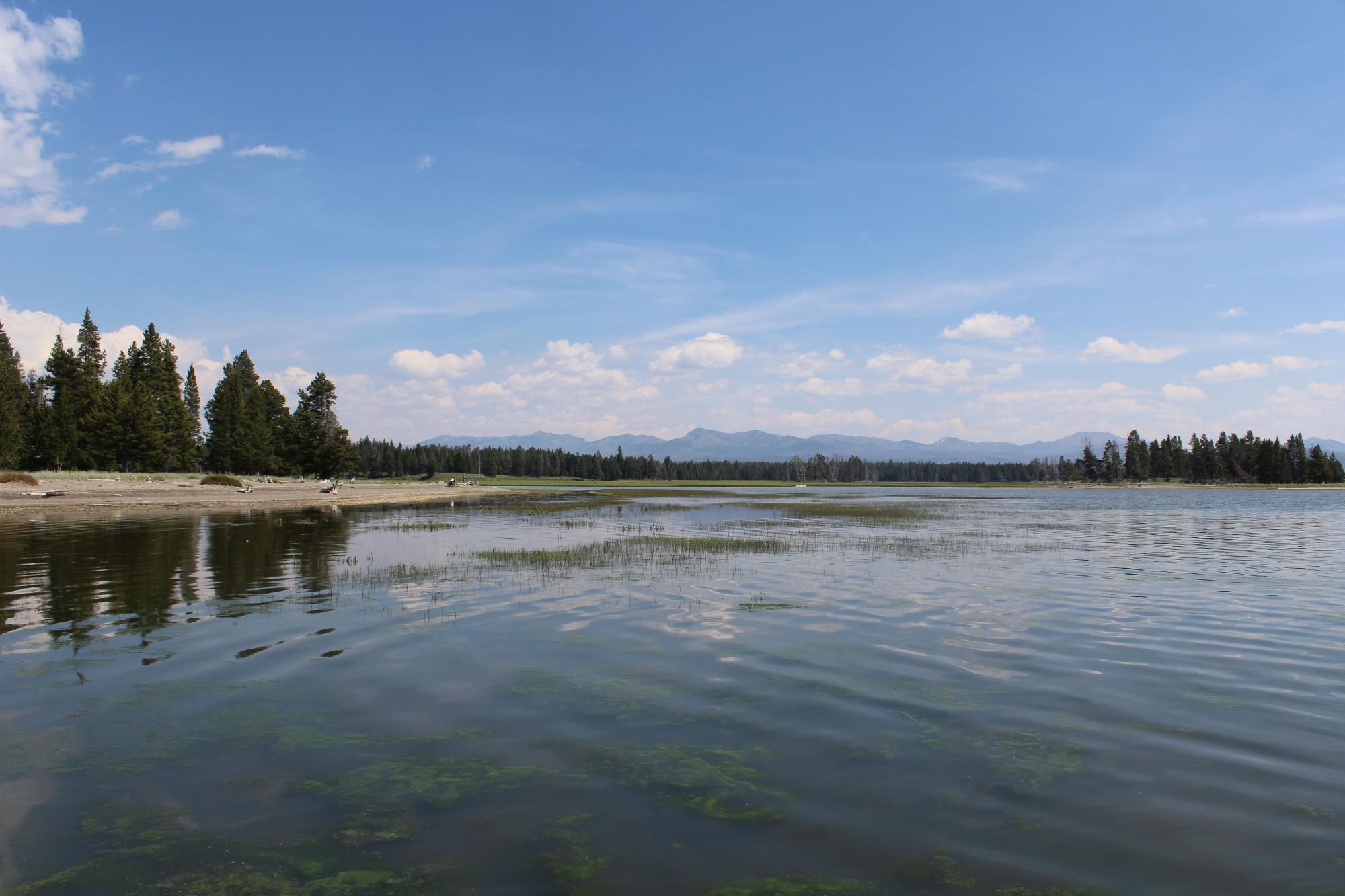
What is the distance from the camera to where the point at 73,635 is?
15.4 m

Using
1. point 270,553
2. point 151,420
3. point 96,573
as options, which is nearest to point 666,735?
point 96,573

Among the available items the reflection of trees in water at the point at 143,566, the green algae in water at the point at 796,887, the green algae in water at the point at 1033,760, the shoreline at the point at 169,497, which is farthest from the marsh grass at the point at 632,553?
the shoreline at the point at 169,497

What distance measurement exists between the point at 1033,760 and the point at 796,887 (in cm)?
468

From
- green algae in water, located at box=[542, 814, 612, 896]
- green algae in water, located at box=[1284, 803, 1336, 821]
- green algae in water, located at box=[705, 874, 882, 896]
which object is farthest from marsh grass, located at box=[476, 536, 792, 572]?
green algae in water, located at box=[1284, 803, 1336, 821]

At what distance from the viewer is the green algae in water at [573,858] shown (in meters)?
6.34

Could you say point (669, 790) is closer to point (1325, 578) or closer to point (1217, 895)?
point (1217, 895)

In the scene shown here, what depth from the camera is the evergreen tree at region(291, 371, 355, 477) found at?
101 m

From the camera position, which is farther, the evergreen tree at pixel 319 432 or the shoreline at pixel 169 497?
the evergreen tree at pixel 319 432

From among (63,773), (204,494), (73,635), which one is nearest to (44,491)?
(204,494)

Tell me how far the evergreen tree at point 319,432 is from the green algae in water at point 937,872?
10629 centimetres

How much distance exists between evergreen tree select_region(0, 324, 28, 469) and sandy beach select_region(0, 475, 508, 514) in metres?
16.8

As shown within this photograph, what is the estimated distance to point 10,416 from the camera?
8231 centimetres

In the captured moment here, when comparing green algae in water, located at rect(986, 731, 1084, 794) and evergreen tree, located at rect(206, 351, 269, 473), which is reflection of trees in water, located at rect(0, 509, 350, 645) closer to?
green algae in water, located at rect(986, 731, 1084, 794)

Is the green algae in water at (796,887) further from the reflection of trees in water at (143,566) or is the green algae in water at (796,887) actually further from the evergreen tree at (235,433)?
the evergreen tree at (235,433)
